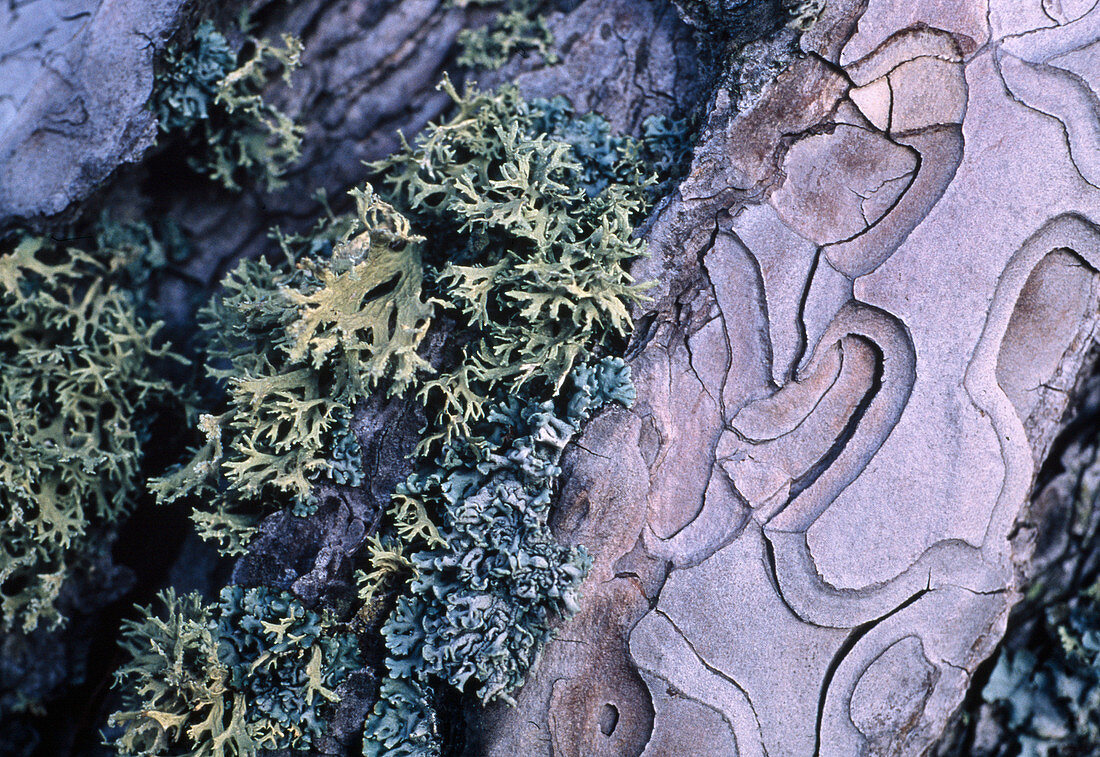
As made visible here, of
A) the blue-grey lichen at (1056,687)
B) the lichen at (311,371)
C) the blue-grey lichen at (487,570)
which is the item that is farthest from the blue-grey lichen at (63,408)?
the blue-grey lichen at (1056,687)

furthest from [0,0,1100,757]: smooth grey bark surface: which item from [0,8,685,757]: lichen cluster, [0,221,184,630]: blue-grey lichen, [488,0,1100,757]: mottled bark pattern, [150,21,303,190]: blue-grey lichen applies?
[150,21,303,190]: blue-grey lichen

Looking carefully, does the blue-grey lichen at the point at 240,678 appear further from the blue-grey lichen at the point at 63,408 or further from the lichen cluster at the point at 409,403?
the blue-grey lichen at the point at 63,408

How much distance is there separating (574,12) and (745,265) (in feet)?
3.36

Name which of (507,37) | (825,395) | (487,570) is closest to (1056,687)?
(825,395)

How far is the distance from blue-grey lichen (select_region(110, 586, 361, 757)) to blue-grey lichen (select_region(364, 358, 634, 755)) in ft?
0.59

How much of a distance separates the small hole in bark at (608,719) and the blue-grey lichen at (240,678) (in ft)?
2.17

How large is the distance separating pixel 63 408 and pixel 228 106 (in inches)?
40.6

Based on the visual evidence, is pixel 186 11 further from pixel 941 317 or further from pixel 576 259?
pixel 941 317

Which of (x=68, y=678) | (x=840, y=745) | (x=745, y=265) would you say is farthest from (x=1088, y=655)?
(x=68, y=678)

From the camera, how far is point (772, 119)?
1845mm

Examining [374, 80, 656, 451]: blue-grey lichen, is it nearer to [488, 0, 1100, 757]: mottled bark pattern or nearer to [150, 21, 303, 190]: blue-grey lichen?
[488, 0, 1100, 757]: mottled bark pattern

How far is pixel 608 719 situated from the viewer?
6.01 ft

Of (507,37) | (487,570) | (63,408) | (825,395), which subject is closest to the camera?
(487,570)

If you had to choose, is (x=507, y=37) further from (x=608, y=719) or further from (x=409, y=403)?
(x=608, y=719)
